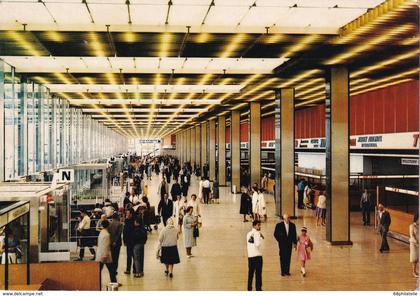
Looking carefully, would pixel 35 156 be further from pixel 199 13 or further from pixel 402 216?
pixel 402 216

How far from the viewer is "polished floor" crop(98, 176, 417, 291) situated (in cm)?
1003

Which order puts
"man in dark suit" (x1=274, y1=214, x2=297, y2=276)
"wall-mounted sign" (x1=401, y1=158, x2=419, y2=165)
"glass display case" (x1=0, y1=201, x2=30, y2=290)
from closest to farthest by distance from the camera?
"glass display case" (x1=0, y1=201, x2=30, y2=290), "man in dark suit" (x1=274, y1=214, x2=297, y2=276), "wall-mounted sign" (x1=401, y1=158, x2=419, y2=165)

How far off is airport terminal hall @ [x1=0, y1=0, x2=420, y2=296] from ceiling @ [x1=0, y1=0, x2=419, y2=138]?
0.05 metres

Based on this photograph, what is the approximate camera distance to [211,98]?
2634cm

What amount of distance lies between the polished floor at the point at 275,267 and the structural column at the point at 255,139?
11584 millimetres

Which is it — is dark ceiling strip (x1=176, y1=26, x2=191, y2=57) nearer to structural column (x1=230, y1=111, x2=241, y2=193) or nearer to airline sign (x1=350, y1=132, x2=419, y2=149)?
airline sign (x1=350, y1=132, x2=419, y2=149)

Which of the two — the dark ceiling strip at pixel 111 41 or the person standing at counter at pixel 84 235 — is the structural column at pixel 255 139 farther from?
the person standing at counter at pixel 84 235

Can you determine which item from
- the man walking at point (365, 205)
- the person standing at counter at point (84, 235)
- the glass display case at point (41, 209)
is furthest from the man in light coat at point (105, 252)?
the man walking at point (365, 205)

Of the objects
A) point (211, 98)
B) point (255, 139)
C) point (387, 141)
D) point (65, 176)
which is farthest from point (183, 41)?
point (255, 139)

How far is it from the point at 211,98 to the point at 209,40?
14219mm

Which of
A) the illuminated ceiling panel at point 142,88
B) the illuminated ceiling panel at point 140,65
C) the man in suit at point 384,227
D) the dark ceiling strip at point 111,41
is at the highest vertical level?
the illuminated ceiling panel at point 142,88

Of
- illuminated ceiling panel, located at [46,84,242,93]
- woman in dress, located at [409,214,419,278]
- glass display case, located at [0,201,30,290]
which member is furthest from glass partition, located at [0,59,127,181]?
woman in dress, located at [409,214,419,278]

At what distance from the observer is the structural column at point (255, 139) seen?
28250 mm

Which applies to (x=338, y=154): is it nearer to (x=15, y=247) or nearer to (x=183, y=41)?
(x=183, y=41)
